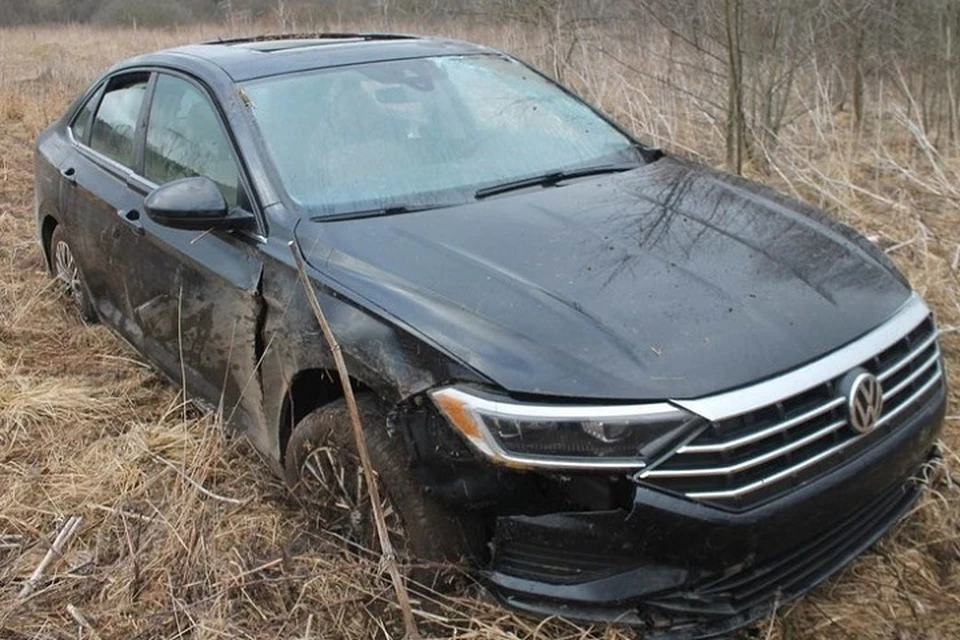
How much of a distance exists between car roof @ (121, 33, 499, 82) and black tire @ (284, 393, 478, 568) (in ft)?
4.53

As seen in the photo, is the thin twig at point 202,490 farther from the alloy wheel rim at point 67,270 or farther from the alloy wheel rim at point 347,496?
the alloy wheel rim at point 67,270

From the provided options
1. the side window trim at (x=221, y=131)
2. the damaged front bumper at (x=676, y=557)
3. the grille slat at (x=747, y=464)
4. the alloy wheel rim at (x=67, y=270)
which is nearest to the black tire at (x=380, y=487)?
the damaged front bumper at (x=676, y=557)

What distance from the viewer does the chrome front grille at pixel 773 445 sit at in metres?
2.09

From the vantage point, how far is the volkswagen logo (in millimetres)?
2251

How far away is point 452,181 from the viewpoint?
3.12 m

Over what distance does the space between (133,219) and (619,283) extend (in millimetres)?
2070

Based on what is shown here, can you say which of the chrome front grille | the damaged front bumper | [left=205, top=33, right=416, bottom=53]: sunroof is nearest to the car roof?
[left=205, top=33, right=416, bottom=53]: sunroof

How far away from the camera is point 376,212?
2939 millimetres

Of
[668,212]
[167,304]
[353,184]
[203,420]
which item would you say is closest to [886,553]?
[668,212]

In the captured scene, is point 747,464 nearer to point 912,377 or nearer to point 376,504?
point 912,377

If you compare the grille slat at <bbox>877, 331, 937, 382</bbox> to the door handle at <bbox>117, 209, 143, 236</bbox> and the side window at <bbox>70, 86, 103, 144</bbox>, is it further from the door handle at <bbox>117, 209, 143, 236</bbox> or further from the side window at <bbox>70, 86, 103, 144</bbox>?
Answer: the side window at <bbox>70, 86, 103, 144</bbox>

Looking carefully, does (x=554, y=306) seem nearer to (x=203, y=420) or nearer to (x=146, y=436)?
(x=203, y=420)

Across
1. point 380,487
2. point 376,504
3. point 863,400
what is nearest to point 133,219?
point 380,487

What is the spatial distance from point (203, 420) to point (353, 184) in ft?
3.58
